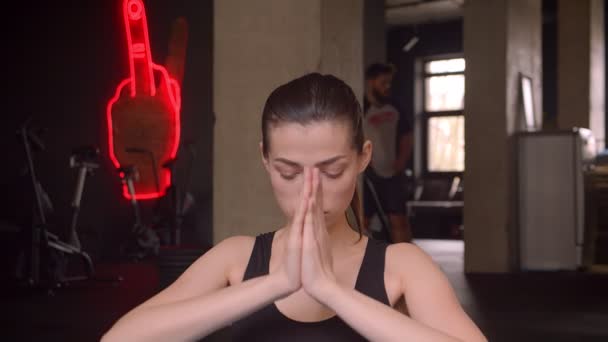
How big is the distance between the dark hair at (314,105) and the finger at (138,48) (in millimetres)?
6572

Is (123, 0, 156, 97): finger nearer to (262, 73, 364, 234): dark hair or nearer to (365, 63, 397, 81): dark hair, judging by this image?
(365, 63, 397, 81): dark hair

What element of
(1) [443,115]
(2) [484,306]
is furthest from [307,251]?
(1) [443,115]

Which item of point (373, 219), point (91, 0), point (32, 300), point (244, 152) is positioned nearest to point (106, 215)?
point (91, 0)

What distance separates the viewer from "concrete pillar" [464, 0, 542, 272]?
6.14 meters

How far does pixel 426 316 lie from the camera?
1.17 m

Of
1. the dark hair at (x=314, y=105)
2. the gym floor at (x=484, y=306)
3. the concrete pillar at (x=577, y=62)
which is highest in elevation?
the concrete pillar at (x=577, y=62)

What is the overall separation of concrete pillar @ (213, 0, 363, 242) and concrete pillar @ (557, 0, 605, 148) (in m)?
5.61

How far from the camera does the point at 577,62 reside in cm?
838

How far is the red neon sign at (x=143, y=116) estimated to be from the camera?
752cm

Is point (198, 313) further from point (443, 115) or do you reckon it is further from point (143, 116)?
point (443, 115)

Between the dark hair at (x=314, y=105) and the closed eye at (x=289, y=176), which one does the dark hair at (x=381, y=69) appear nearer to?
the dark hair at (x=314, y=105)

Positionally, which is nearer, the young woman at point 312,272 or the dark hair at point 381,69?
the young woman at point 312,272

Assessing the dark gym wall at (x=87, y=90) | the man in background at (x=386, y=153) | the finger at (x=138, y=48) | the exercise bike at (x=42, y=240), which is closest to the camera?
the exercise bike at (x=42, y=240)

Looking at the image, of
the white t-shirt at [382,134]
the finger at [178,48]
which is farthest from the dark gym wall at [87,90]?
the white t-shirt at [382,134]
